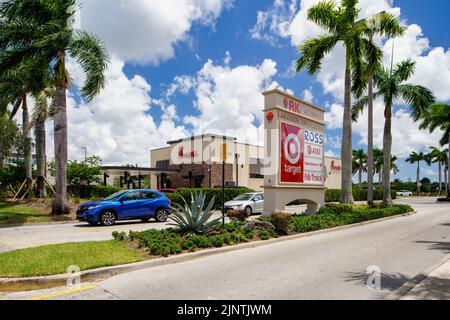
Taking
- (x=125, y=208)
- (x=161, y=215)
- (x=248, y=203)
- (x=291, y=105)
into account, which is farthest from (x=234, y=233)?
(x=248, y=203)

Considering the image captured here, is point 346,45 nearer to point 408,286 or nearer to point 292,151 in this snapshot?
point 292,151

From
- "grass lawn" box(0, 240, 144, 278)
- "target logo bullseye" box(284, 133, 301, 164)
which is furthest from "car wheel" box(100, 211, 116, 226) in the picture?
"target logo bullseye" box(284, 133, 301, 164)

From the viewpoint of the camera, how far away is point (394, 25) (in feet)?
63.8

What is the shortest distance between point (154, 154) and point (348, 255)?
39154 mm

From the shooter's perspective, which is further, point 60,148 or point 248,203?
point 248,203

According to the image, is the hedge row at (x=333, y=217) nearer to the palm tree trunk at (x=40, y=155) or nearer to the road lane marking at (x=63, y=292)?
the road lane marking at (x=63, y=292)

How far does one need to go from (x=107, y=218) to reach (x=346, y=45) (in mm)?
14970

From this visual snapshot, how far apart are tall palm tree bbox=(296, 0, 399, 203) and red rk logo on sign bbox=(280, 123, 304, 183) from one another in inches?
172

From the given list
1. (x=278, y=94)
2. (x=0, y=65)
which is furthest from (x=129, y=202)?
(x=0, y=65)

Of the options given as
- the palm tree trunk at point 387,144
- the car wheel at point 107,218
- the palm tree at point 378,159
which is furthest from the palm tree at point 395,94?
the palm tree at point 378,159

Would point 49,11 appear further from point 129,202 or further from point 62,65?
point 129,202

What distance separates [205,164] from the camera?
36.7 m

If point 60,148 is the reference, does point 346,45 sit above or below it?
above

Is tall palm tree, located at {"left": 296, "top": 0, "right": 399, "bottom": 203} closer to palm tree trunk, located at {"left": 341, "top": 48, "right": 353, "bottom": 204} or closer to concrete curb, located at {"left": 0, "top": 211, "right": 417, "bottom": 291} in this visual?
palm tree trunk, located at {"left": 341, "top": 48, "right": 353, "bottom": 204}
